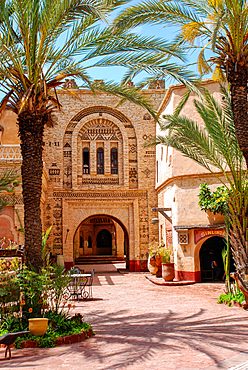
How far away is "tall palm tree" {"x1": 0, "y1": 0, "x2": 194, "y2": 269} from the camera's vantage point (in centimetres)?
774

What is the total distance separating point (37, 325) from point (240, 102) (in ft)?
21.3

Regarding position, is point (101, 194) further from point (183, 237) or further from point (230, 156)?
point (230, 156)

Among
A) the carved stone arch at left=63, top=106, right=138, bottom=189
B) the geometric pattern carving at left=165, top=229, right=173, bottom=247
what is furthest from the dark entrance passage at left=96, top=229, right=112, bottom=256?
the geometric pattern carving at left=165, top=229, right=173, bottom=247

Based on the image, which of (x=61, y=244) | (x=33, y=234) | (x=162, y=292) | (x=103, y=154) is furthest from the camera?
(x=103, y=154)

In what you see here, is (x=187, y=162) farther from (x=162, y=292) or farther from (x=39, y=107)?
(x=39, y=107)

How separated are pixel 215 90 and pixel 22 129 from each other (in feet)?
33.3

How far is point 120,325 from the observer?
27.8ft

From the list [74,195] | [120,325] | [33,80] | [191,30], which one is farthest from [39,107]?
[74,195]

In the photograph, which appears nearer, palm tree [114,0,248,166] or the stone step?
palm tree [114,0,248,166]

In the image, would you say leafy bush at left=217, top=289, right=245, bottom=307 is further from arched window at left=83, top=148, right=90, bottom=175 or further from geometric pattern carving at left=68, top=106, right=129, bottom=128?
geometric pattern carving at left=68, top=106, right=129, bottom=128

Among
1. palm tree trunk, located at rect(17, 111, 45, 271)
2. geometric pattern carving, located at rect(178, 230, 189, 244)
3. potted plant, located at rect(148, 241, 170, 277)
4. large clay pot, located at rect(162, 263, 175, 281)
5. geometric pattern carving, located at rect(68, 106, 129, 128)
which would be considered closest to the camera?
palm tree trunk, located at rect(17, 111, 45, 271)

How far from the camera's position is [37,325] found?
270 inches

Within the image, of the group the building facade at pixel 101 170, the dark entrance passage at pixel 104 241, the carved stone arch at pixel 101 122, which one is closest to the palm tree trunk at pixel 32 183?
the building facade at pixel 101 170

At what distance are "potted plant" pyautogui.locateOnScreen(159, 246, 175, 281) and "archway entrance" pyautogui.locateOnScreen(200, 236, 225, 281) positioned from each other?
1.53 m
